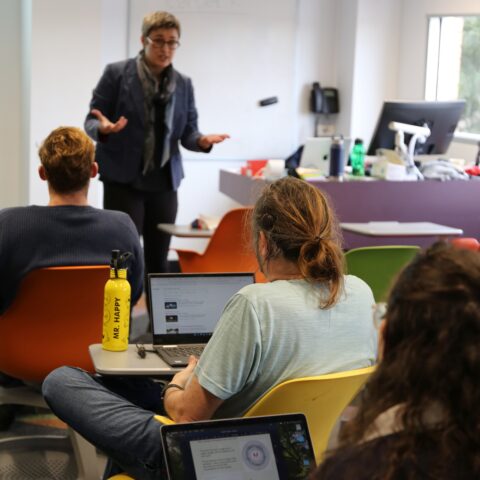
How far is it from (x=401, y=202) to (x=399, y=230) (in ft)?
2.05

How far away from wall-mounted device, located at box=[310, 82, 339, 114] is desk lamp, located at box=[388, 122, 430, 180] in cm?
210

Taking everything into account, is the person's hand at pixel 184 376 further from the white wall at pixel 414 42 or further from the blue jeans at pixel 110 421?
the white wall at pixel 414 42

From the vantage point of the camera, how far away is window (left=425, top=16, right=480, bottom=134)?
6.43 m

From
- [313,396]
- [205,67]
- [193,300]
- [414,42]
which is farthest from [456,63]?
[313,396]

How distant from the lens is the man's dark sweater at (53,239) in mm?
2754

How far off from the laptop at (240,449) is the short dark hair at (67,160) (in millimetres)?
1420

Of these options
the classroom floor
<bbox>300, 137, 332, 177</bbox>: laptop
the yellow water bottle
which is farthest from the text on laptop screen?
<bbox>300, 137, 332, 177</bbox>: laptop

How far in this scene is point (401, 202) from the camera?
4551 mm

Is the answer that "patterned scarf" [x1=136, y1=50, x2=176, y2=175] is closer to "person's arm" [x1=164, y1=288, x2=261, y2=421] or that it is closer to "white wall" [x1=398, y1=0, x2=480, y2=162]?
"person's arm" [x1=164, y1=288, x2=261, y2=421]

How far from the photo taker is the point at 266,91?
22.1 feet

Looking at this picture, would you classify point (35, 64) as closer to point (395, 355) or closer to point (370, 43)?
point (370, 43)

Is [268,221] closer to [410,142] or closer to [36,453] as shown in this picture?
[36,453]

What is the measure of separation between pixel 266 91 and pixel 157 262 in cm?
258

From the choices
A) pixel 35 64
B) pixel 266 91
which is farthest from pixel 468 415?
pixel 266 91
